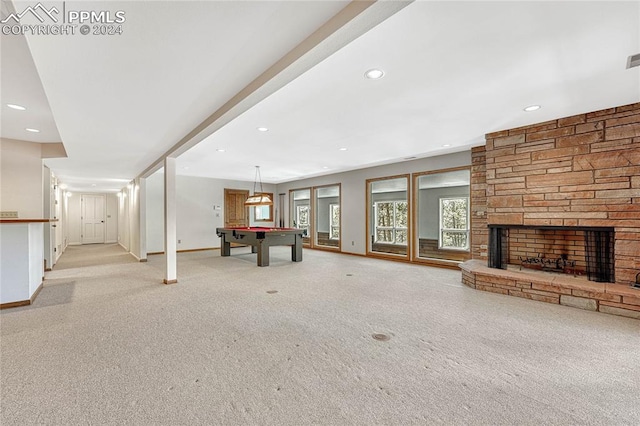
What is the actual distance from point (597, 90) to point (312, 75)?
301cm

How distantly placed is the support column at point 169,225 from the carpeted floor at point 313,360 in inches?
28.0

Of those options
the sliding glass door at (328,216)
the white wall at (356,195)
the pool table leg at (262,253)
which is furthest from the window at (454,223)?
the pool table leg at (262,253)

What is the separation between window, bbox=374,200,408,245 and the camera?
29.6 feet

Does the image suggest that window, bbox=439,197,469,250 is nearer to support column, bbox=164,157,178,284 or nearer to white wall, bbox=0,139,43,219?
support column, bbox=164,157,178,284

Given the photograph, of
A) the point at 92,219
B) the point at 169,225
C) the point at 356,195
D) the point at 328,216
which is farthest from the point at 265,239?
the point at 92,219

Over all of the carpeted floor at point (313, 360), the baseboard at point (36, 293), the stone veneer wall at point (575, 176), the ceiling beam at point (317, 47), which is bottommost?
the carpeted floor at point (313, 360)

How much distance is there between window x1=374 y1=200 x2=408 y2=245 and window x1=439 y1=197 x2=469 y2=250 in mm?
1105

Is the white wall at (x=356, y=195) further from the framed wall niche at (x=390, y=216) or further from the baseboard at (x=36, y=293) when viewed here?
the baseboard at (x=36, y=293)

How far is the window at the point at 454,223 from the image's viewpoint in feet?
26.3

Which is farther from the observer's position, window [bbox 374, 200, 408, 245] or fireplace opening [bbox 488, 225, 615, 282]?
window [bbox 374, 200, 408, 245]

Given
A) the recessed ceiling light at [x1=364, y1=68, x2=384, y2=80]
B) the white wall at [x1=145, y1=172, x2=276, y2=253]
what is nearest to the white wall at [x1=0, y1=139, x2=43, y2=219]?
the white wall at [x1=145, y1=172, x2=276, y2=253]

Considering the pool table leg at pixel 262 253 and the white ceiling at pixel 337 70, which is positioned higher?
the white ceiling at pixel 337 70

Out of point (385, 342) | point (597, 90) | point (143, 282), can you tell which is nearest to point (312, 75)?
point (385, 342)

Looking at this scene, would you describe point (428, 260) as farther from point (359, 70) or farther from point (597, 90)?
point (359, 70)
